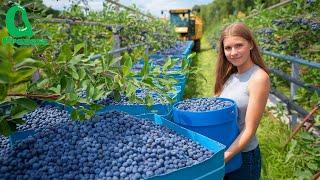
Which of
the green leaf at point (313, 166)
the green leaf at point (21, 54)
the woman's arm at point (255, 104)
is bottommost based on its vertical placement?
the green leaf at point (313, 166)

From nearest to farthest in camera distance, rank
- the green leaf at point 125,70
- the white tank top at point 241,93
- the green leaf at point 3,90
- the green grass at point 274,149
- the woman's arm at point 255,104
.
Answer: the green leaf at point 3,90 → the green leaf at point 125,70 → the woman's arm at point 255,104 → the white tank top at point 241,93 → the green grass at point 274,149

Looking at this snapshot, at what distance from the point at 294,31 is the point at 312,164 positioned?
2411mm

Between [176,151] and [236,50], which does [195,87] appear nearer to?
[236,50]

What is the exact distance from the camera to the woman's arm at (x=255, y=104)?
1.97m

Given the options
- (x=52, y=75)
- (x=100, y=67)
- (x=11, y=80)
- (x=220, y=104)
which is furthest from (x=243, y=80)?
(x=11, y=80)

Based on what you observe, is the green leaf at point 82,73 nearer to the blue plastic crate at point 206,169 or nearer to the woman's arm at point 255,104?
the blue plastic crate at point 206,169

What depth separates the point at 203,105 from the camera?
1.83 metres

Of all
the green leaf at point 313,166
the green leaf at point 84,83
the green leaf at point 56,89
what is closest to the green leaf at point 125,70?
the green leaf at point 84,83

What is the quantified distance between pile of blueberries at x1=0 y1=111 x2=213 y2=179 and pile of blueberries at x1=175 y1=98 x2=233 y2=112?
0.37 metres

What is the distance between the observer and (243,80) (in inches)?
89.1

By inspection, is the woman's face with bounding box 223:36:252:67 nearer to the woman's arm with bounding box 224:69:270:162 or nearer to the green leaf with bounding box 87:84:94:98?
the woman's arm with bounding box 224:69:270:162

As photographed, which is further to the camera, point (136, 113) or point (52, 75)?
point (136, 113)

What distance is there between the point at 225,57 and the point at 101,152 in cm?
148

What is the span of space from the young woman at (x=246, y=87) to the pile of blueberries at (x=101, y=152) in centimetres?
75
